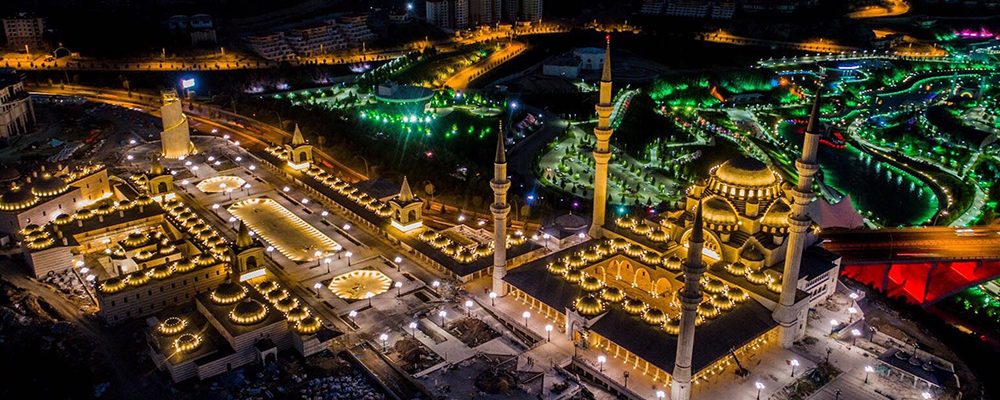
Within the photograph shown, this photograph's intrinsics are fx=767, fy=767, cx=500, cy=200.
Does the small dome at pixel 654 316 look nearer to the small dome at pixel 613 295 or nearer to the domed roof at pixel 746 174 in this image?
the small dome at pixel 613 295

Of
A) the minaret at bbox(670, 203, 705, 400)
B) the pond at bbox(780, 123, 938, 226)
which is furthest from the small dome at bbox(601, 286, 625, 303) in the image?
the pond at bbox(780, 123, 938, 226)

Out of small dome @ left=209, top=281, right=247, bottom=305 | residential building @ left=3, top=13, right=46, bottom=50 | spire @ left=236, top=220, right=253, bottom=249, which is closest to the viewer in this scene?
small dome @ left=209, top=281, right=247, bottom=305

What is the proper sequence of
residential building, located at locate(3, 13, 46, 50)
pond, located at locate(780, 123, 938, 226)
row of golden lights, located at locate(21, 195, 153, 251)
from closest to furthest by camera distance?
1. row of golden lights, located at locate(21, 195, 153, 251)
2. pond, located at locate(780, 123, 938, 226)
3. residential building, located at locate(3, 13, 46, 50)

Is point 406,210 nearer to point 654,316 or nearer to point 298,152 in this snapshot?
point 298,152

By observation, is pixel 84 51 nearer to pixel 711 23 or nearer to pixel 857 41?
pixel 711 23

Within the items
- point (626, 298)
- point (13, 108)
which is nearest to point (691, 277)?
point (626, 298)

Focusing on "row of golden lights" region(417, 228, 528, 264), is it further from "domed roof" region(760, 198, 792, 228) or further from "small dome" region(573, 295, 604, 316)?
"domed roof" region(760, 198, 792, 228)

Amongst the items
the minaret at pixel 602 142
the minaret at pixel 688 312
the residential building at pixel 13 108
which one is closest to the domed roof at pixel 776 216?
the minaret at pixel 602 142
